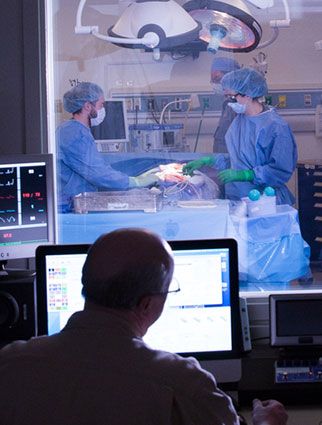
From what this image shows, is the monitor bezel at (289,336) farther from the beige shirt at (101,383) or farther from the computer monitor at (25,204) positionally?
the beige shirt at (101,383)

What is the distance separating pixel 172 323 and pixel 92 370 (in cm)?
104

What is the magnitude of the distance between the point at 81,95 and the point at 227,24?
64 centimetres

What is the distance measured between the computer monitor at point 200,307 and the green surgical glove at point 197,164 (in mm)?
937

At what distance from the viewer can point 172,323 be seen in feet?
8.53

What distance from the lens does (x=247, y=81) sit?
11.5ft

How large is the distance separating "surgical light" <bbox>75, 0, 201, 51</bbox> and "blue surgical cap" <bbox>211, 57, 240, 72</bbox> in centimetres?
13

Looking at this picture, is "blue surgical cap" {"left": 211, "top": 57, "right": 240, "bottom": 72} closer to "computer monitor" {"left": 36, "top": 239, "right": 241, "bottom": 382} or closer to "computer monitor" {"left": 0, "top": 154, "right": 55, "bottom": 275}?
"computer monitor" {"left": 0, "top": 154, "right": 55, "bottom": 275}

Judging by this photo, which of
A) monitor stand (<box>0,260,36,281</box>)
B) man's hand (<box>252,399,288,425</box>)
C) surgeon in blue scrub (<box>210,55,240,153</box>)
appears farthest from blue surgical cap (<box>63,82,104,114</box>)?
man's hand (<box>252,399,288,425</box>)

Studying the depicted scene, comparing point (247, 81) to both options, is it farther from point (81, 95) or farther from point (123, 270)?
point (123, 270)

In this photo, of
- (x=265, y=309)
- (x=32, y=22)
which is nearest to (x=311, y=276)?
(x=265, y=309)

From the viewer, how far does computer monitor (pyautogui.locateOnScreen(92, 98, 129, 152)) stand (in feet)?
11.5

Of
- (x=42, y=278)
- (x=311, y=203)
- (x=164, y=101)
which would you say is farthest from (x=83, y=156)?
(x=42, y=278)

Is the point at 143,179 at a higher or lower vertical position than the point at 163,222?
higher

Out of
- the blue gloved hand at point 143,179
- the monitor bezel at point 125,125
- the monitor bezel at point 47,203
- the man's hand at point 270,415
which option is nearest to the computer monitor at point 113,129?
the monitor bezel at point 125,125
